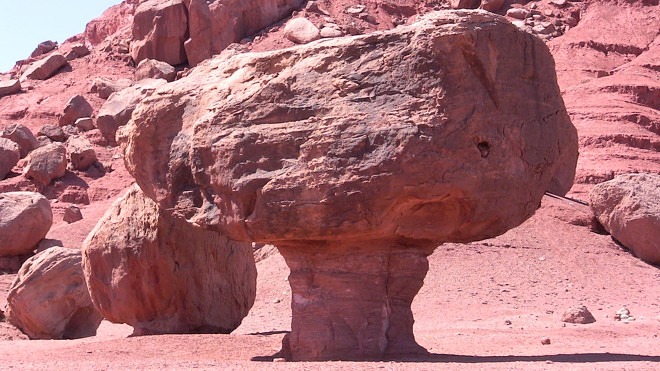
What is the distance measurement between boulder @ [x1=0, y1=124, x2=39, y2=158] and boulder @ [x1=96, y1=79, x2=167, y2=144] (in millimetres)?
2250

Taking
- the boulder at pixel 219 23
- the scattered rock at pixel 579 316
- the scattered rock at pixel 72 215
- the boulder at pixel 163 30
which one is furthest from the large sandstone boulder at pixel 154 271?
the boulder at pixel 163 30

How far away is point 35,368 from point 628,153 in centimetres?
2086

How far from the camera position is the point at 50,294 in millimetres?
15016

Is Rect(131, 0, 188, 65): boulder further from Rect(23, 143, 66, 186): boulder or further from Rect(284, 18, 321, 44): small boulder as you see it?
Rect(23, 143, 66, 186): boulder

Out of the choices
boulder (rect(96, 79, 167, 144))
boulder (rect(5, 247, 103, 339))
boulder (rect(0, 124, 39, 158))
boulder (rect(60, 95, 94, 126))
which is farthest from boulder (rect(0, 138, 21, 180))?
boulder (rect(5, 247, 103, 339))

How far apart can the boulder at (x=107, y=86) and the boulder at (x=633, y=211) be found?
21.7 metres

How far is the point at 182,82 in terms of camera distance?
10.7m

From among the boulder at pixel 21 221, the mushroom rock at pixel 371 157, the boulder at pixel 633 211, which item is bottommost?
the boulder at pixel 633 211

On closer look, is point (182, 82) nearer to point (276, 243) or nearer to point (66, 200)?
point (276, 243)

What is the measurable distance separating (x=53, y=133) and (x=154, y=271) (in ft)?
78.9

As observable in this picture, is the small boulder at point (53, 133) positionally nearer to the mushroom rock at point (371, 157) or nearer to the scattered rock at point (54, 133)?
the scattered rock at point (54, 133)

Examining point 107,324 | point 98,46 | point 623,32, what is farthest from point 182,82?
point 98,46

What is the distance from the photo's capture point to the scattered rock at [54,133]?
35031 millimetres

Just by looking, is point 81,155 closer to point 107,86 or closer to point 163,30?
point 107,86
